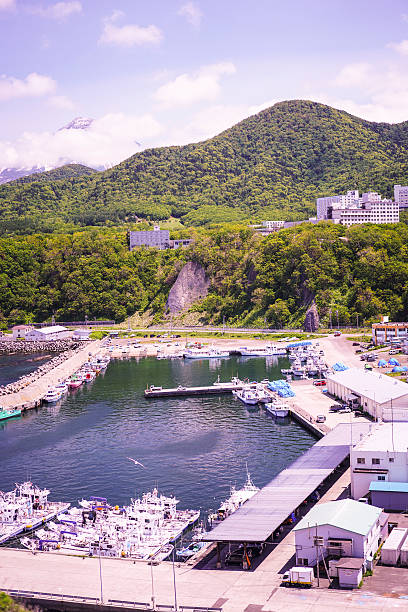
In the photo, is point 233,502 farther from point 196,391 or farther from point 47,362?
point 47,362

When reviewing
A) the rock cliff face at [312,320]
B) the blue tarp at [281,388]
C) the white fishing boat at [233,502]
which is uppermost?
the rock cliff face at [312,320]

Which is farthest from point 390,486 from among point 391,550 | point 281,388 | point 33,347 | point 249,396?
point 33,347

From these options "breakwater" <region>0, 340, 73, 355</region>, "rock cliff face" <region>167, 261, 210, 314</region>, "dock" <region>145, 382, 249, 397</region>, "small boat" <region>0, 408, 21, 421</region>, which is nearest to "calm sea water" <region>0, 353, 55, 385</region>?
"breakwater" <region>0, 340, 73, 355</region>

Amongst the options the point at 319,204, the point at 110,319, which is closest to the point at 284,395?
the point at 110,319

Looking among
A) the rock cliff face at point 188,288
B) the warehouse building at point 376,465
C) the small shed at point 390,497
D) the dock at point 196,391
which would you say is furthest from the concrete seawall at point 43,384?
the small shed at point 390,497

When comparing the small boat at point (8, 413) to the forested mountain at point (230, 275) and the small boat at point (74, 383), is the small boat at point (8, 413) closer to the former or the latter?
the small boat at point (74, 383)

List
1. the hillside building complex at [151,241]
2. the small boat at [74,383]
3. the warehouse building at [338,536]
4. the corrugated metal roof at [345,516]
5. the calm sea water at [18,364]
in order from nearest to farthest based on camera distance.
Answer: the warehouse building at [338,536] → the corrugated metal roof at [345,516] → the small boat at [74,383] → the calm sea water at [18,364] → the hillside building complex at [151,241]

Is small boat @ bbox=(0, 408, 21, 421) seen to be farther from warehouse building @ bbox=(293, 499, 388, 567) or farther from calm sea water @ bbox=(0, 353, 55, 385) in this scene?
warehouse building @ bbox=(293, 499, 388, 567)
